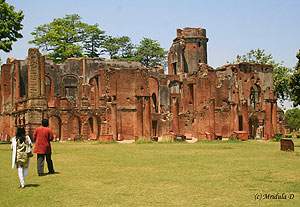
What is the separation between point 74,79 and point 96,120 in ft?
26.2

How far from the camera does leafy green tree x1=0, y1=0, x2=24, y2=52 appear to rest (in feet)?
98.6

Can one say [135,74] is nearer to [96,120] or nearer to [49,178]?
[96,120]

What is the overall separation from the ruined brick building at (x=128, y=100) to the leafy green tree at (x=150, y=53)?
16.5 meters

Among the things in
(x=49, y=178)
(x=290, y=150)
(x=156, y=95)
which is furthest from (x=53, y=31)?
(x=49, y=178)

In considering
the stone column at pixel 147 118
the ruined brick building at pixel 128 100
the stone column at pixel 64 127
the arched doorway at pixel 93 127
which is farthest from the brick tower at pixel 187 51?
the stone column at pixel 64 127

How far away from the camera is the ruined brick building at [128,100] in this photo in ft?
120

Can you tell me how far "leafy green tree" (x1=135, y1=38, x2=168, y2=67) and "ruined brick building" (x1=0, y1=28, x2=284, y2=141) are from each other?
16462 millimetres

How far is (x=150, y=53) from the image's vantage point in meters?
66.1

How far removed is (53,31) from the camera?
176 feet

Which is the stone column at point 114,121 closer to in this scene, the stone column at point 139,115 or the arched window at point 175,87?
the stone column at point 139,115

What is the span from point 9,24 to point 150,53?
36772mm

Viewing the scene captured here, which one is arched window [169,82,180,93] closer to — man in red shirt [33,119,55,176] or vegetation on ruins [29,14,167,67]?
vegetation on ruins [29,14,167,67]

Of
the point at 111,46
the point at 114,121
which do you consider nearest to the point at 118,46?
the point at 111,46

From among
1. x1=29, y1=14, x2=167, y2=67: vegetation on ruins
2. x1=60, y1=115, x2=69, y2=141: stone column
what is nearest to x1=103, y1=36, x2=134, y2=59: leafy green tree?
x1=29, y1=14, x2=167, y2=67: vegetation on ruins
